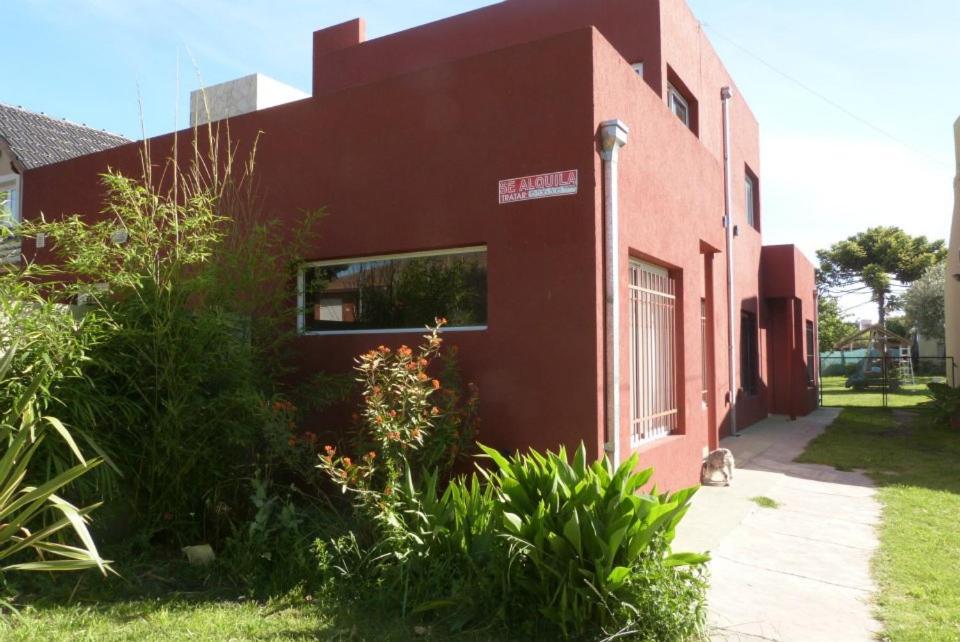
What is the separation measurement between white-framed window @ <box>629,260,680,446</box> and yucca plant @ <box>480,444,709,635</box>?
242cm

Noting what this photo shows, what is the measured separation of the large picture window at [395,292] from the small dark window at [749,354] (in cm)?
1016

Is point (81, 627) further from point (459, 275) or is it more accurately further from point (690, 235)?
point (690, 235)

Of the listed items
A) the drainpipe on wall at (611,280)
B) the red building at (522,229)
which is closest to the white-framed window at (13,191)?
the red building at (522,229)

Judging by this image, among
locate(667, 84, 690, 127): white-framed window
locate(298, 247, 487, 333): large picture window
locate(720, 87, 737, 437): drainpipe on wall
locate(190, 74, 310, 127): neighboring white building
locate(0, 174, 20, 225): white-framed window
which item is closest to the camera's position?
locate(298, 247, 487, 333): large picture window

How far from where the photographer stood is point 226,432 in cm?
517

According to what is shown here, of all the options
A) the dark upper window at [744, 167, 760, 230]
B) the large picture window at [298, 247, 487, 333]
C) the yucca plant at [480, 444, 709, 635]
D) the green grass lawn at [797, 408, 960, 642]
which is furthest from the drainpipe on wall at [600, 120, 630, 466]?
the dark upper window at [744, 167, 760, 230]

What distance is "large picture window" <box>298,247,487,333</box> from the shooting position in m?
5.98

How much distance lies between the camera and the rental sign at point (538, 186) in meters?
5.46

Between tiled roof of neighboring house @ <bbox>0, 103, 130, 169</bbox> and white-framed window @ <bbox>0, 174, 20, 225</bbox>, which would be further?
tiled roof of neighboring house @ <bbox>0, 103, 130, 169</bbox>

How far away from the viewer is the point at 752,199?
650 inches

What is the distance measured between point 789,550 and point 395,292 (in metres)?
3.95

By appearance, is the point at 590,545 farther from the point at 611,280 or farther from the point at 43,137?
the point at 43,137

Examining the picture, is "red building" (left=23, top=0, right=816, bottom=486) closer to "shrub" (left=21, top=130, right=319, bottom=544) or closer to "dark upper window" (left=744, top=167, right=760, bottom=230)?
"shrub" (left=21, top=130, right=319, bottom=544)

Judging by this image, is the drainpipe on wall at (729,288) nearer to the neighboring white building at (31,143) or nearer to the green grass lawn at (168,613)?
the green grass lawn at (168,613)
